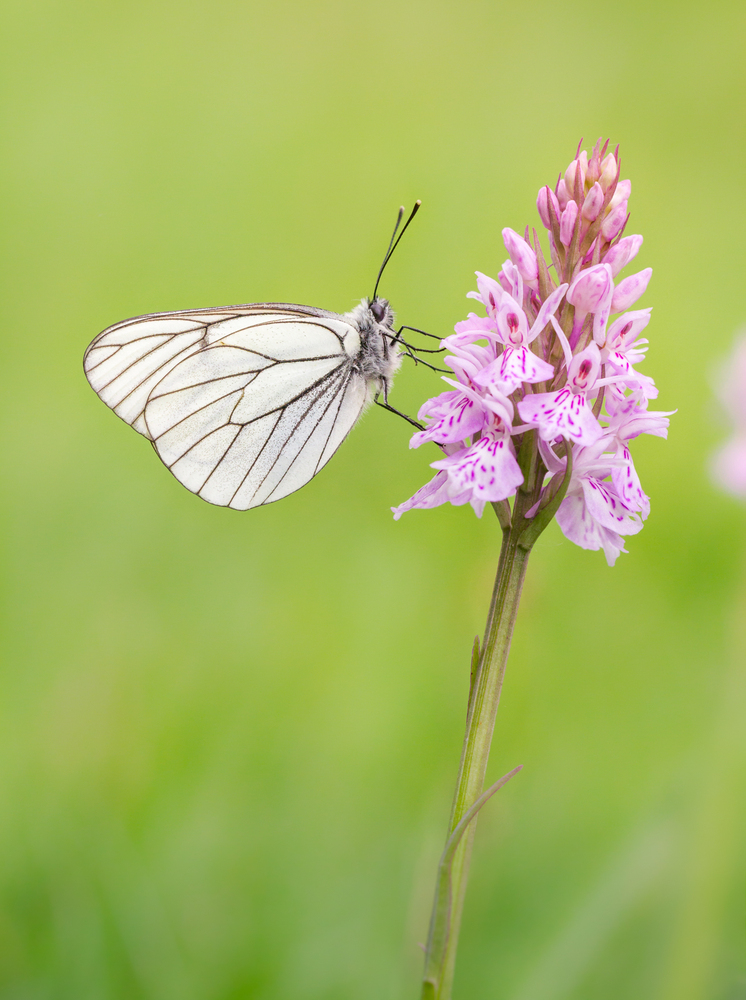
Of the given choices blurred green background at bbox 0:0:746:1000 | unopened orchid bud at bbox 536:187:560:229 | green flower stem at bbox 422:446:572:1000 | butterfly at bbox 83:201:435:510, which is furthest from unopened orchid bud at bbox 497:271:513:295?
butterfly at bbox 83:201:435:510

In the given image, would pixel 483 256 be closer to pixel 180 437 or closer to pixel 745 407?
pixel 180 437

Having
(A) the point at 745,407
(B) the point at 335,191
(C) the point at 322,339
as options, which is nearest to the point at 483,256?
(B) the point at 335,191

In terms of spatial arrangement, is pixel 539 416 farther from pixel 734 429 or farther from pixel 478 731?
pixel 734 429

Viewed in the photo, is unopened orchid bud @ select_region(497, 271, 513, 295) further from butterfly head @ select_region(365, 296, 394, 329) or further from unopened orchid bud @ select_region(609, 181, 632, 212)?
butterfly head @ select_region(365, 296, 394, 329)

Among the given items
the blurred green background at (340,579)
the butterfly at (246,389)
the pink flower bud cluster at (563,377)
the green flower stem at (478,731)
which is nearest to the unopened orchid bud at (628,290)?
the pink flower bud cluster at (563,377)

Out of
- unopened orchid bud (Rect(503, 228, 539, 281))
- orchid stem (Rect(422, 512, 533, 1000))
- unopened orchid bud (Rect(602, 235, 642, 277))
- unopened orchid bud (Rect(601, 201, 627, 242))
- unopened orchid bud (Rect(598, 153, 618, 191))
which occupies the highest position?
unopened orchid bud (Rect(598, 153, 618, 191))

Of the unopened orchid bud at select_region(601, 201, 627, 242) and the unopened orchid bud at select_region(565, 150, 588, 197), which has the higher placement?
the unopened orchid bud at select_region(565, 150, 588, 197)

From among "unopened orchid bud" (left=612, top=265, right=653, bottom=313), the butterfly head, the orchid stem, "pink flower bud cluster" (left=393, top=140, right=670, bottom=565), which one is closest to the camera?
the orchid stem
